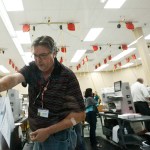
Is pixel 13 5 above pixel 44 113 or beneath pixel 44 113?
above

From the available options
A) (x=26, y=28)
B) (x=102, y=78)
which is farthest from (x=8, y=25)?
(x=102, y=78)

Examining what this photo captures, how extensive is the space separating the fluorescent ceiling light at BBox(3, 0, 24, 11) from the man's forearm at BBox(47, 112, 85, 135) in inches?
170

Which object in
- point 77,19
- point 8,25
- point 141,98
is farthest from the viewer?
point 8,25

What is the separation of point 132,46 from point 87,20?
161 inches

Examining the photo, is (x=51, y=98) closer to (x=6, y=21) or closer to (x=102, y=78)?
(x=6, y=21)

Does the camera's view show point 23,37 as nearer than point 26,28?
No

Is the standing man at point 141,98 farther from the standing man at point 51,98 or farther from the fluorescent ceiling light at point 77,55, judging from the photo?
the standing man at point 51,98

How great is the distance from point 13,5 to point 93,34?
3.19 meters

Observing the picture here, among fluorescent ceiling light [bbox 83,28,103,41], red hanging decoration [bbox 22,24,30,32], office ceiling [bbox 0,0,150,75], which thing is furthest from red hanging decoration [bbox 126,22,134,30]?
red hanging decoration [bbox 22,24,30,32]

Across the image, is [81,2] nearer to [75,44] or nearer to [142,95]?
[142,95]

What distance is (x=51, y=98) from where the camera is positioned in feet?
3.16

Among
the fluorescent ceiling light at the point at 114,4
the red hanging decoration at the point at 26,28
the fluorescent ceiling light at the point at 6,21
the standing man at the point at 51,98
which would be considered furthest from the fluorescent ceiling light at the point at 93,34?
the standing man at the point at 51,98

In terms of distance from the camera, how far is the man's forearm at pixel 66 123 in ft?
2.96

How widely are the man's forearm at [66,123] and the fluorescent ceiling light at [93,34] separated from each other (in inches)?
238
